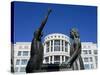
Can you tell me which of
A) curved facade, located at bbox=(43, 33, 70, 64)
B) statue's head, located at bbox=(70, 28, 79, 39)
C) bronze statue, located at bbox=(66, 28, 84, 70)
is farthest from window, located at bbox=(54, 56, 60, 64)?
statue's head, located at bbox=(70, 28, 79, 39)

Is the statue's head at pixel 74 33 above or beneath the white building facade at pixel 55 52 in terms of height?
above

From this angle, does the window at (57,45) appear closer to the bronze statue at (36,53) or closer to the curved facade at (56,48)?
the curved facade at (56,48)

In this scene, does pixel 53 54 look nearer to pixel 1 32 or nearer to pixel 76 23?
pixel 76 23

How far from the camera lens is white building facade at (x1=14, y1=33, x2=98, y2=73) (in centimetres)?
300

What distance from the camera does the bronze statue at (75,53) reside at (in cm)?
327

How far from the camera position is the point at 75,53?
130 inches

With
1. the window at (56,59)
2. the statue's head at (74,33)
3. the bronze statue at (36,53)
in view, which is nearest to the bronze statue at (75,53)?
the statue's head at (74,33)

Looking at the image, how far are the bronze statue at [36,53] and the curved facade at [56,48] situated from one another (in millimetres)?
61

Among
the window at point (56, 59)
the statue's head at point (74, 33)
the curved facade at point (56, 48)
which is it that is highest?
the statue's head at point (74, 33)

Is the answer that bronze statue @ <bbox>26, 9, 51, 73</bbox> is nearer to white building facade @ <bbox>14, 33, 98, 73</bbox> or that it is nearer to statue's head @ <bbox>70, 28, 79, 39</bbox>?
white building facade @ <bbox>14, 33, 98, 73</bbox>

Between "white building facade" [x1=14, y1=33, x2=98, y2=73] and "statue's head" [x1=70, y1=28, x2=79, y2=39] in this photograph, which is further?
"statue's head" [x1=70, y1=28, x2=79, y2=39]

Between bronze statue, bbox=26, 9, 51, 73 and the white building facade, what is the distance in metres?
0.04

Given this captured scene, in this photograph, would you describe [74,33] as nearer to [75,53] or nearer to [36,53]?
[75,53]

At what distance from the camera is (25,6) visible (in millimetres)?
3021
